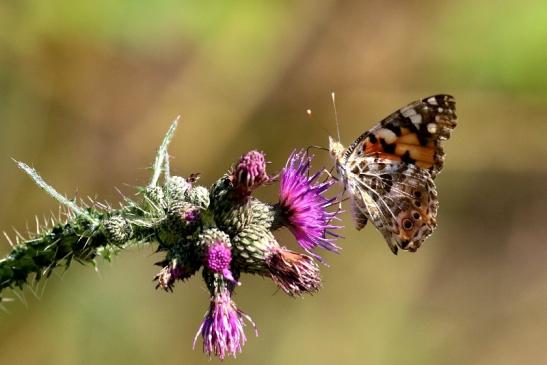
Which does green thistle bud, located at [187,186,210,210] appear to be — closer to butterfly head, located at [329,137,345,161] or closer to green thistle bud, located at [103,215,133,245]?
green thistle bud, located at [103,215,133,245]

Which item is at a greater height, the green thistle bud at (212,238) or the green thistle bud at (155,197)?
the green thistle bud at (155,197)

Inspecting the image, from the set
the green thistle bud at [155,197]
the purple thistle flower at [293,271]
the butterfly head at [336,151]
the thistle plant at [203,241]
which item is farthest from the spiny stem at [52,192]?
the butterfly head at [336,151]

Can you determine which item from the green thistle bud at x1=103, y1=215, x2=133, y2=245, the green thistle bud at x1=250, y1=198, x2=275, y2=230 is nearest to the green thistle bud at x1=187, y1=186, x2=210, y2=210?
the green thistle bud at x1=250, y1=198, x2=275, y2=230

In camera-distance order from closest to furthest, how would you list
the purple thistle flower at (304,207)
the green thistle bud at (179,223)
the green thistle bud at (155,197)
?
1. the green thistle bud at (179,223)
2. the green thistle bud at (155,197)
3. the purple thistle flower at (304,207)

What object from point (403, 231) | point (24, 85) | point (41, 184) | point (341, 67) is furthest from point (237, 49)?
point (41, 184)

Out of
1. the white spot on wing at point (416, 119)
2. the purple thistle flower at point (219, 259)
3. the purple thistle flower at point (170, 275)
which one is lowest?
the purple thistle flower at point (170, 275)

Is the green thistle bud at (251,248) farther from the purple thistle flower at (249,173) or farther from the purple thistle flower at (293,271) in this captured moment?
the purple thistle flower at (249,173)

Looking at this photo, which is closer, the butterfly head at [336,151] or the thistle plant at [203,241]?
the thistle plant at [203,241]
